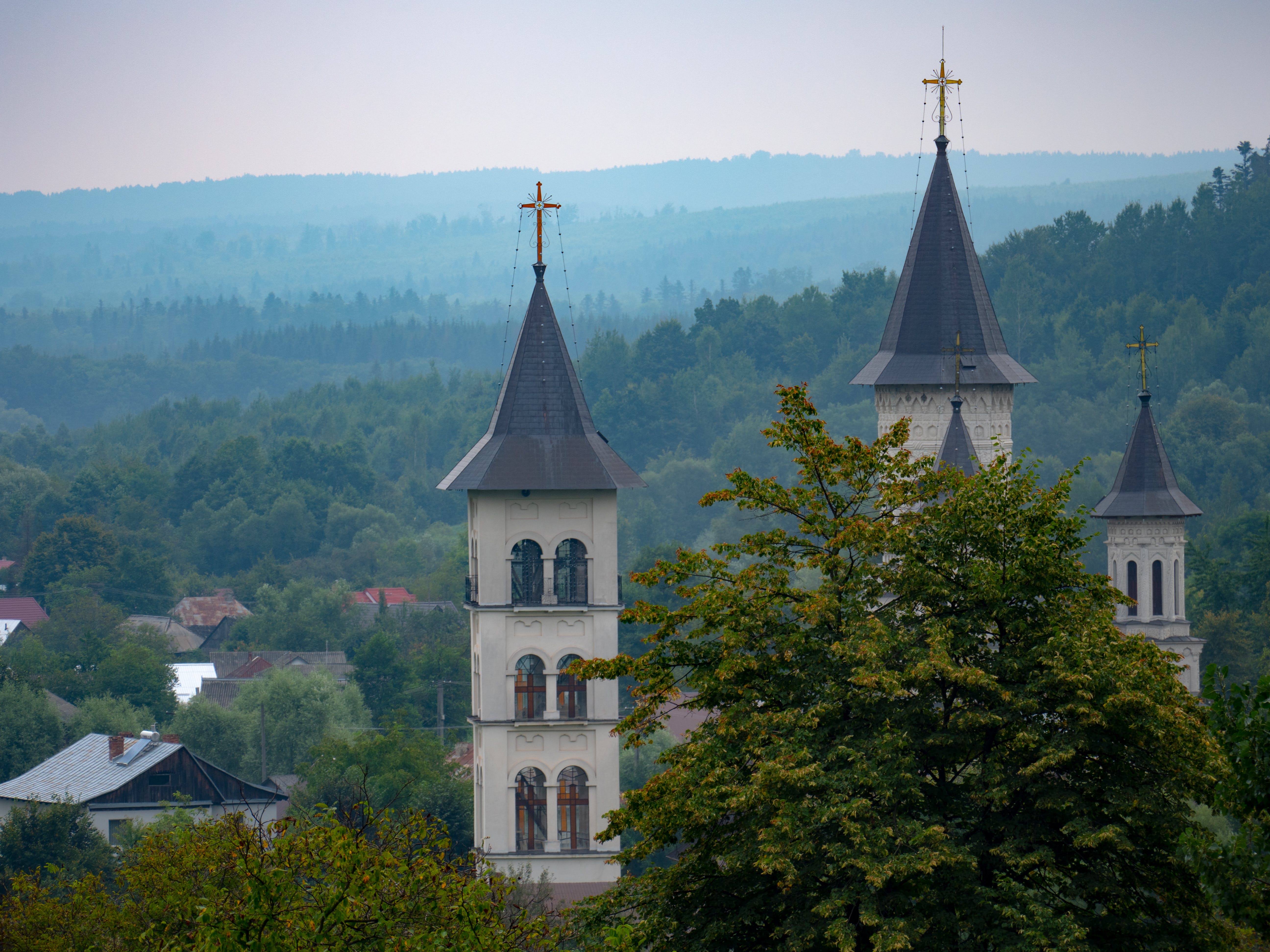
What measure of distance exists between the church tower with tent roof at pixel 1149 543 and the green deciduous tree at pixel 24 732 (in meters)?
37.4

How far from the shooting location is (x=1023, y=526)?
19.5m

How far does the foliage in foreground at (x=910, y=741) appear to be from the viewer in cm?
1777

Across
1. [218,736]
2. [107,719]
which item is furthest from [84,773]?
[107,719]

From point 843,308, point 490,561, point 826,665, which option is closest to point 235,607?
point 843,308

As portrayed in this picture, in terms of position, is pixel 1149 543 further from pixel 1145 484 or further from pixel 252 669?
pixel 252 669

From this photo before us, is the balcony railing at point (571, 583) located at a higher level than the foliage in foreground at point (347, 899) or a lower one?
higher

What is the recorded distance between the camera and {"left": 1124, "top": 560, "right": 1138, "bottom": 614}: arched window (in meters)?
54.1

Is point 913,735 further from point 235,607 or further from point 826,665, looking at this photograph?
point 235,607

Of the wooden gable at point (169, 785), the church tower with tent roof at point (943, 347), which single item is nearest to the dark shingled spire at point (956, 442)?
the church tower with tent roof at point (943, 347)

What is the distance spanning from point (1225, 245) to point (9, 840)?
121 meters

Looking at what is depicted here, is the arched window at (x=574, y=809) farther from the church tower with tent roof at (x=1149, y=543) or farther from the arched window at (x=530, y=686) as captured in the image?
the church tower with tent roof at (x=1149, y=543)

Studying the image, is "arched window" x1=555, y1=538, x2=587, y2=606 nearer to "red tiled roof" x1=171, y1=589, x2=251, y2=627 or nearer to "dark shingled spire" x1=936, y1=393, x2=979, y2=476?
"dark shingled spire" x1=936, y1=393, x2=979, y2=476

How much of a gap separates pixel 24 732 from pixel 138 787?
14.7m

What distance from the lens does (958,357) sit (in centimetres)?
4975
